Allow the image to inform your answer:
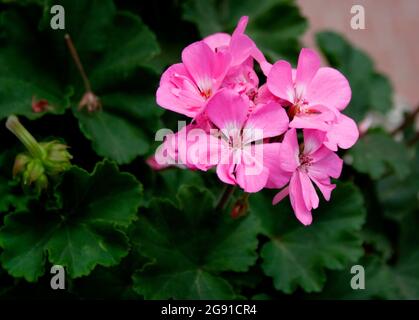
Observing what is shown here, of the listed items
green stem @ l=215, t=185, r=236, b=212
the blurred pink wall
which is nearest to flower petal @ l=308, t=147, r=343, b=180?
green stem @ l=215, t=185, r=236, b=212

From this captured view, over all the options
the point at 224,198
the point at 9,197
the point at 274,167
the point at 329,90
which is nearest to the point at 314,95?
the point at 329,90

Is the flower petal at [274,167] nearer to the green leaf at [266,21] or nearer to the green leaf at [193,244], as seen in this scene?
the green leaf at [193,244]

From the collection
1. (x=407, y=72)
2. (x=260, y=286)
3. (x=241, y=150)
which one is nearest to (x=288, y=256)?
(x=260, y=286)

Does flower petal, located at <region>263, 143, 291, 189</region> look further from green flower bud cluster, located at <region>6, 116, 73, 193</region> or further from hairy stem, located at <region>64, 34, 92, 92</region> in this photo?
hairy stem, located at <region>64, 34, 92, 92</region>

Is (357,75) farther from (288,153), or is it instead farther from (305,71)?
(288,153)
